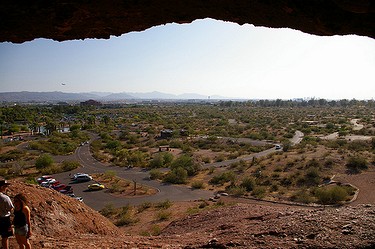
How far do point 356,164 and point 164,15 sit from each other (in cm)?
3678

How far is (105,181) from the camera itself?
36000 millimetres

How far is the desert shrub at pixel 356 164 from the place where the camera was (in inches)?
1435

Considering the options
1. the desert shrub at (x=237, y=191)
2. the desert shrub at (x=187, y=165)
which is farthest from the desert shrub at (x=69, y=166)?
the desert shrub at (x=237, y=191)

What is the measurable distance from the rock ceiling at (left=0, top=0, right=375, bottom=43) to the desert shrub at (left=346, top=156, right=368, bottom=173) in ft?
111

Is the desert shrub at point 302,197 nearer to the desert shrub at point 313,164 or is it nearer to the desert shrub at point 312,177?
the desert shrub at point 312,177

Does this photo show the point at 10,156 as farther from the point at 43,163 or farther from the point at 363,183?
the point at 363,183

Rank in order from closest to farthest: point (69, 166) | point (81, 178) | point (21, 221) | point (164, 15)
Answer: point (21, 221), point (164, 15), point (81, 178), point (69, 166)

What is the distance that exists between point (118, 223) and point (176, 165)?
20.7 m

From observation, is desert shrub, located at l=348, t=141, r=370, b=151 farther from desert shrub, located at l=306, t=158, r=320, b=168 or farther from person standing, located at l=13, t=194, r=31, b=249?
person standing, located at l=13, t=194, r=31, b=249

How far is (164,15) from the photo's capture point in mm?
8430

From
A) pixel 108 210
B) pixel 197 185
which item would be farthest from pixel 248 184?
pixel 108 210

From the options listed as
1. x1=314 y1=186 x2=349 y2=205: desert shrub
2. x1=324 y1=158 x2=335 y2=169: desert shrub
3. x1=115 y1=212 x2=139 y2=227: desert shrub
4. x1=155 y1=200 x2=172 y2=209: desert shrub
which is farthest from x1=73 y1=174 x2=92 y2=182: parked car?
x1=324 y1=158 x2=335 y2=169: desert shrub

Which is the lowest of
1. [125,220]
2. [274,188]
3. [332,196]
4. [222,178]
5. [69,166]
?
[69,166]

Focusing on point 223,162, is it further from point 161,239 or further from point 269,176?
point 161,239
